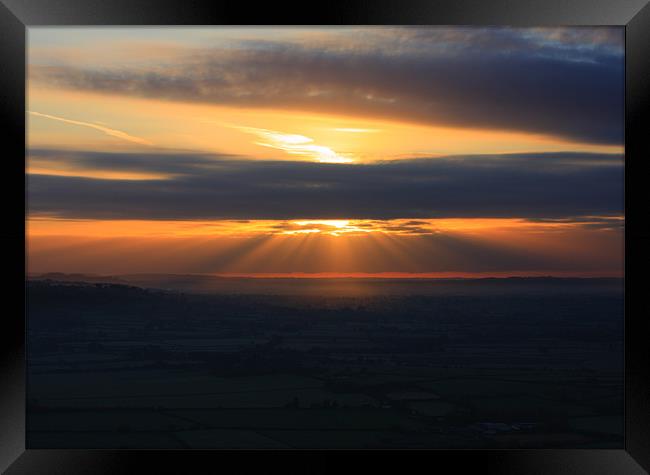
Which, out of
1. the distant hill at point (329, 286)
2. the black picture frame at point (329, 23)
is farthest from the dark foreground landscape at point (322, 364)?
the black picture frame at point (329, 23)

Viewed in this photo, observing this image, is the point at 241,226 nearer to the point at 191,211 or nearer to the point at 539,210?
the point at 191,211

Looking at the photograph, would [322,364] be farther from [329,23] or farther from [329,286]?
[329,23]

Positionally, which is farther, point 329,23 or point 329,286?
point 329,286

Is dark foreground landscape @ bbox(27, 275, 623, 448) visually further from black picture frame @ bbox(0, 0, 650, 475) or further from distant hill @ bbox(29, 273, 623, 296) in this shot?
black picture frame @ bbox(0, 0, 650, 475)

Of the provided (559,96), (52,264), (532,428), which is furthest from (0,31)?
(559,96)

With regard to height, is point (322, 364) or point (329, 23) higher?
point (329, 23)

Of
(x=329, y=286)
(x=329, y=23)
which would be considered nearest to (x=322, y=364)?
(x=329, y=286)
